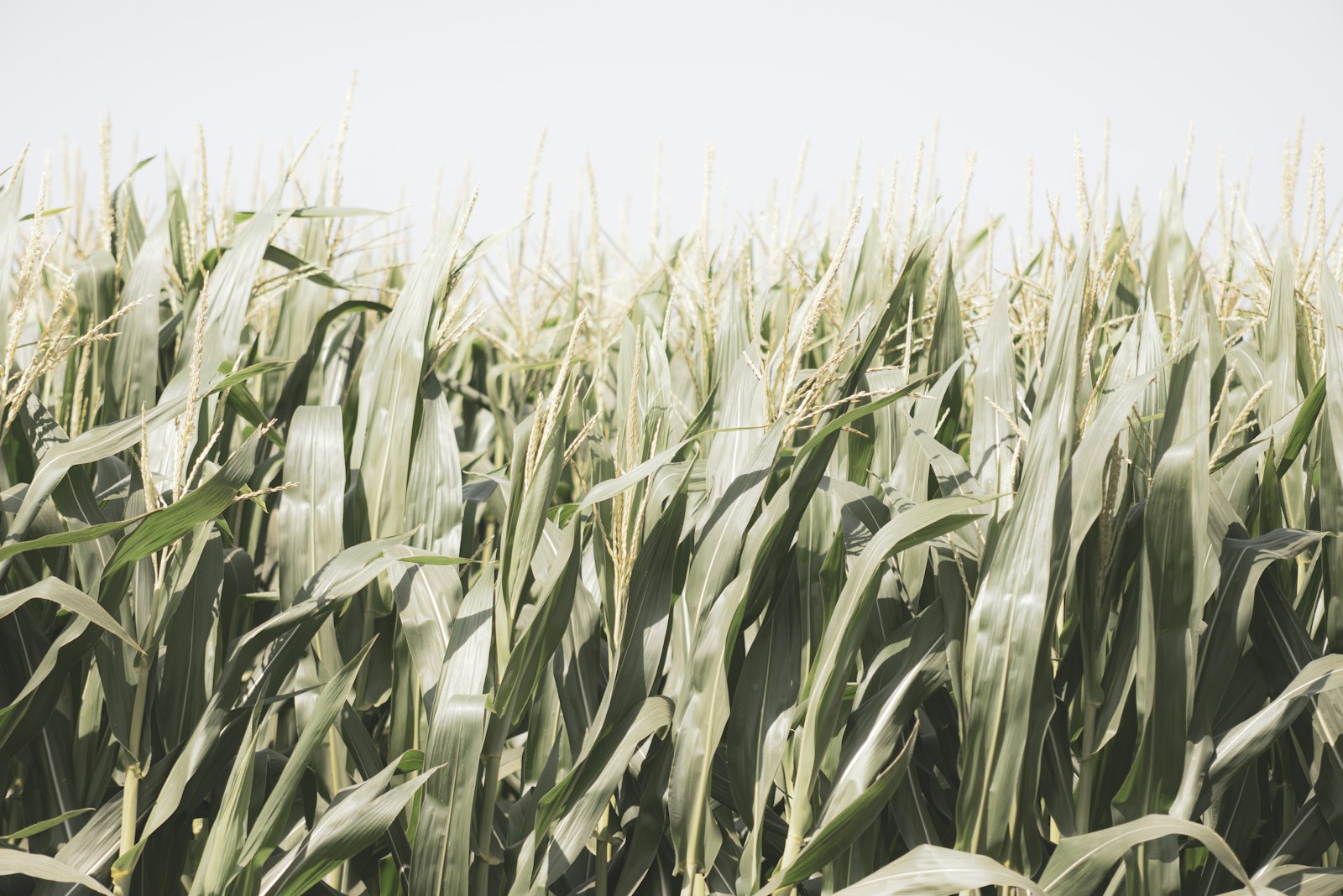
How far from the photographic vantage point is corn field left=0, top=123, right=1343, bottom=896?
92 cm

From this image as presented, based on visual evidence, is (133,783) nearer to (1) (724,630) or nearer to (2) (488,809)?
(2) (488,809)

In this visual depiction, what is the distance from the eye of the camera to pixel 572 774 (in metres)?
0.98

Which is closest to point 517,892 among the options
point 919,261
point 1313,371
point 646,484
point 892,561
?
point 646,484

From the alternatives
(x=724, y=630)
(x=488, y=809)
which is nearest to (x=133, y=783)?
(x=488, y=809)

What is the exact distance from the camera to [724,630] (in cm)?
97

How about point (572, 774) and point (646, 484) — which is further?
point (646, 484)

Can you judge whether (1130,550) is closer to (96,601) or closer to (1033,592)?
(1033,592)

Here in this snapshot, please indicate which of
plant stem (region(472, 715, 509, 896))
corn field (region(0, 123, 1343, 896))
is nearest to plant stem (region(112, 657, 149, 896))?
corn field (region(0, 123, 1343, 896))

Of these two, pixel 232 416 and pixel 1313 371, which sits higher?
pixel 1313 371

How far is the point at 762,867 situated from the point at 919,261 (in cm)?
91

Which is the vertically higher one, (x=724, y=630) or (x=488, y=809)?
(x=724, y=630)

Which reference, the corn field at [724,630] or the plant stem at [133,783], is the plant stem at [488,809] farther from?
the plant stem at [133,783]

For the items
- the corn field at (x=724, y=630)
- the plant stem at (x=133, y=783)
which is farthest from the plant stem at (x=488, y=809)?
the plant stem at (x=133, y=783)

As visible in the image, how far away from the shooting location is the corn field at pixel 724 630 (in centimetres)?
92
